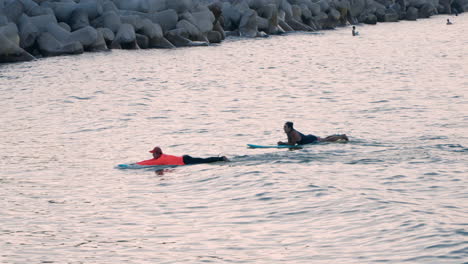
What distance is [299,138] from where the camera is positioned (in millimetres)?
21016

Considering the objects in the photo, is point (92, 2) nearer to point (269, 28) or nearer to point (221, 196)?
point (269, 28)

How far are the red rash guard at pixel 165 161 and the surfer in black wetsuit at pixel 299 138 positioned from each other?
3.14 meters

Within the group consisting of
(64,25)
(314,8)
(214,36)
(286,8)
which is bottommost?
(214,36)

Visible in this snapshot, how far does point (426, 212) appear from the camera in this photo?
47.3 ft

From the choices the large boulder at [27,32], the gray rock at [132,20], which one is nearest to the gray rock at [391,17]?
the gray rock at [132,20]

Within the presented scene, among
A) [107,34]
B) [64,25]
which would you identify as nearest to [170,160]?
[64,25]

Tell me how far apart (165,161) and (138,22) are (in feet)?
117

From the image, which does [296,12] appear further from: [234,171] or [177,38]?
[234,171]

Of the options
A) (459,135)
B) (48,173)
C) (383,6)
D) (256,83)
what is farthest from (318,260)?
(383,6)

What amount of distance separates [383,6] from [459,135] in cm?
7175

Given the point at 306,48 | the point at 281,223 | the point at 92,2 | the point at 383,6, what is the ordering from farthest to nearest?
the point at 383,6, the point at 306,48, the point at 92,2, the point at 281,223

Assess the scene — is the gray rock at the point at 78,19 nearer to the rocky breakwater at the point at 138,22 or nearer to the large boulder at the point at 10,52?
the rocky breakwater at the point at 138,22

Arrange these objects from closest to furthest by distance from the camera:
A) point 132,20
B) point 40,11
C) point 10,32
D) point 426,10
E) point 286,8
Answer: point 10,32, point 40,11, point 132,20, point 286,8, point 426,10

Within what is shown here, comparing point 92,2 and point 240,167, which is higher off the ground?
point 92,2
